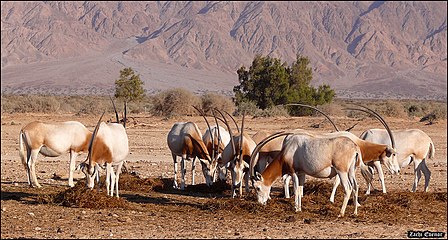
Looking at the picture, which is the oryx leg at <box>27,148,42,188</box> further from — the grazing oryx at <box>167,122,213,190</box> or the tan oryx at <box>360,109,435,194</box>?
the tan oryx at <box>360,109,435,194</box>

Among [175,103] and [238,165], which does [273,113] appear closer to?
[175,103]

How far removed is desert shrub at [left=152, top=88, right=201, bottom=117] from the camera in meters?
49.8

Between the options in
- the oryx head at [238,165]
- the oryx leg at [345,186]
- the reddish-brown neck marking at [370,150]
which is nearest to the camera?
the oryx leg at [345,186]

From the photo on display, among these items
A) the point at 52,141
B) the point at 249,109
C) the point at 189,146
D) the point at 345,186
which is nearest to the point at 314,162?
the point at 345,186

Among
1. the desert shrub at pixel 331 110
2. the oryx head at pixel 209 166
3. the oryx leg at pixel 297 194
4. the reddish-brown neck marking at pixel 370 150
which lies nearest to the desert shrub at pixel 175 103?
the desert shrub at pixel 331 110

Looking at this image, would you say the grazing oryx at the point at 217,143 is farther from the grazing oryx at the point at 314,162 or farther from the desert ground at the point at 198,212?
the grazing oryx at the point at 314,162

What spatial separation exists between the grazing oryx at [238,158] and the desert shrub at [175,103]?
3379cm

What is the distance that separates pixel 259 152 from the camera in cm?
1445

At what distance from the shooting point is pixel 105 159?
44.6 ft

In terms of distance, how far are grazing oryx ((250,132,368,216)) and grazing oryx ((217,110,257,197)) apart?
1304 mm

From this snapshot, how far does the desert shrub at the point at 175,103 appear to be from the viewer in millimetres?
49812

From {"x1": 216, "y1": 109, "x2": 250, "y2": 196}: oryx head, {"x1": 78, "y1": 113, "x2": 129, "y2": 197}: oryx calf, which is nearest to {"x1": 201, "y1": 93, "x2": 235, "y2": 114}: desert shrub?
{"x1": 216, "y1": 109, "x2": 250, "y2": 196}: oryx head

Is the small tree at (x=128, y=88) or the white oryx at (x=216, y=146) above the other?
the small tree at (x=128, y=88)

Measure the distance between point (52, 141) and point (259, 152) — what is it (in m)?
4.35
